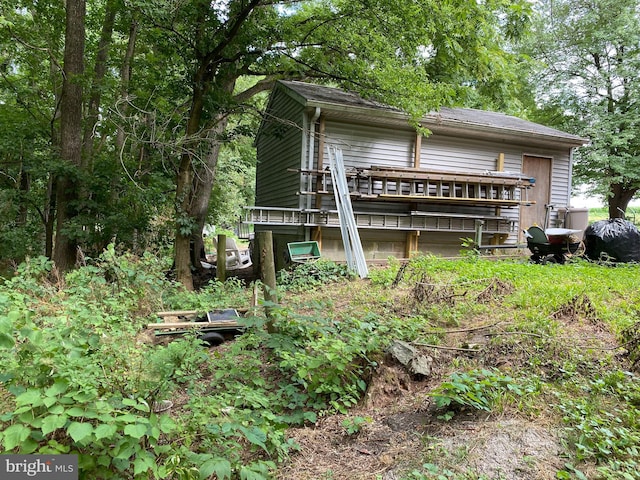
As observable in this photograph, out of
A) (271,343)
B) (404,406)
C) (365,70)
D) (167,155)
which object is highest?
(365,70)

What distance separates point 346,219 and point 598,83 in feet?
50.0

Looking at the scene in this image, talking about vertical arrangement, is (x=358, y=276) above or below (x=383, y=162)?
below

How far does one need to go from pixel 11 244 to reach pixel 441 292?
8.44 meters

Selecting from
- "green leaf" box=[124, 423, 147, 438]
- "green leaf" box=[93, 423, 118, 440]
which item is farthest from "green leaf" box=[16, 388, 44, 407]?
"green leaf" box=[124, 423, 147, 438]

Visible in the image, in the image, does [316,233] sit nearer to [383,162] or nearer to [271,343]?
[383,162]

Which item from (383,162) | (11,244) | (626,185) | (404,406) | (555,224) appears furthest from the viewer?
(626,185)

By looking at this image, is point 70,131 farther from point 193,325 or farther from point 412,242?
point 412,242

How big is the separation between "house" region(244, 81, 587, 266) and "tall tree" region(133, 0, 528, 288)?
89 centimetres

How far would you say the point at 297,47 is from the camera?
27.8 feet

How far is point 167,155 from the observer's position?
724 cm

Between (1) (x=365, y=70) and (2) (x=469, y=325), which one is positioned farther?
(1) (x=365, y=70)

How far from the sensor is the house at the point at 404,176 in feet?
27.8

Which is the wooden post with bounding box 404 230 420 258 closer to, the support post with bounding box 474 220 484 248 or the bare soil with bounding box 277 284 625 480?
the support post with bounding box 474 220 484 248

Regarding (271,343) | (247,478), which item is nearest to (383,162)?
(271,343)
